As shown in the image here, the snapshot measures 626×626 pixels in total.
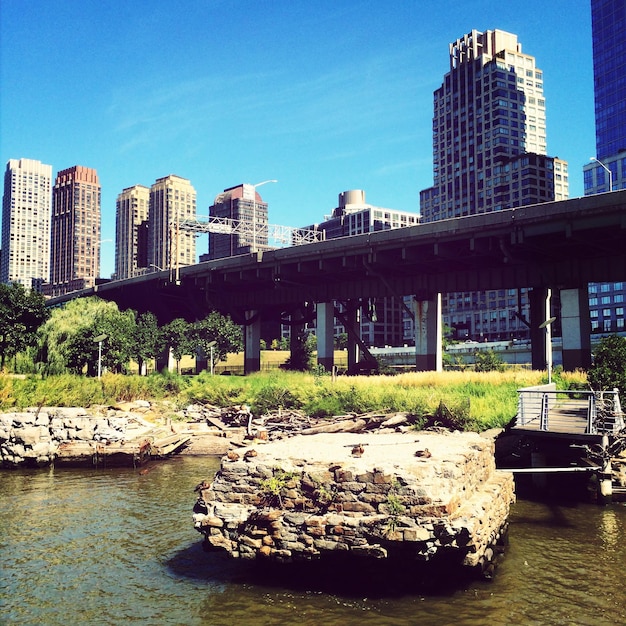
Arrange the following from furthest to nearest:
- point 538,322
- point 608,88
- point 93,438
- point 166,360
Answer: point 608,88 < point 166,360 < point 538,322 < point 93,438

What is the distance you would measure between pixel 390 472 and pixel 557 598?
422cm

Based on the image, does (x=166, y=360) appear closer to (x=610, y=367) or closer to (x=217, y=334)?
(x=217, y=334)

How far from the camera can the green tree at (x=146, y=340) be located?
201ft

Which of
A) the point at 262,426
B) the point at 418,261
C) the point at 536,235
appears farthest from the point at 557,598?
the point at 418,261

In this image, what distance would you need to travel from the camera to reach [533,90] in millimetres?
185250

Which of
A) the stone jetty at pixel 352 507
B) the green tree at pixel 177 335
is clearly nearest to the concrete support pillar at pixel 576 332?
the stone jetty at pixel 352 507

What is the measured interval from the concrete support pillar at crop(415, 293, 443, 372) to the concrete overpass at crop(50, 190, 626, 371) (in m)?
0.08

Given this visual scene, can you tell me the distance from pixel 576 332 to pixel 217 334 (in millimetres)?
35549

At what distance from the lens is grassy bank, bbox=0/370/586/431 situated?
2783cm

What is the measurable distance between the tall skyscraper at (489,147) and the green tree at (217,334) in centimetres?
11296

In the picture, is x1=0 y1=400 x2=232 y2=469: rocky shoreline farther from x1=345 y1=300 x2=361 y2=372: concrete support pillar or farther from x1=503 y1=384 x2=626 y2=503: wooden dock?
x1=345 y1=300 x2=361 y2=372: concrete support pillar

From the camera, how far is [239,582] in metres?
12.9

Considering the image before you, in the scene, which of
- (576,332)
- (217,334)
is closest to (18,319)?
(217,334)

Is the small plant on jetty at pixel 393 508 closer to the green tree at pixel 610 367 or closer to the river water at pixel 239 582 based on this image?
the river water at pixel 239 582
